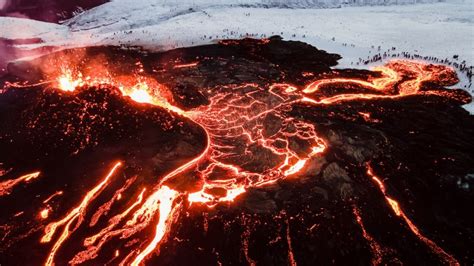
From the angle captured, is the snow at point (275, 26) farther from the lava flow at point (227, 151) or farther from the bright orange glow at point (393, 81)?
the lava flow at point (227, 151)

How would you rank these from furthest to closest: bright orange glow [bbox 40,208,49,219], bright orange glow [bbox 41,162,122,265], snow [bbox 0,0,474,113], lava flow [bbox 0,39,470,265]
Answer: snow [bbox 0,0,474,113], bright orange glow [bbox 40,208,49,219], lava flow [bbox 0,39,470,265], bright orange glow [bbox 41,162,122,265]

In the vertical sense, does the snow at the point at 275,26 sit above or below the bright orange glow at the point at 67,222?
above

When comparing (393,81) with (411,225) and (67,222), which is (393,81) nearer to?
(411,225)

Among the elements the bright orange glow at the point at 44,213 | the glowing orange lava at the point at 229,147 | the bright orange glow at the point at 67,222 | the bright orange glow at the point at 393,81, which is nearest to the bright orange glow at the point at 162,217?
the glowing orange lava at the point at 229,147

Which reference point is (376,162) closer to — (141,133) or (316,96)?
(316,96)

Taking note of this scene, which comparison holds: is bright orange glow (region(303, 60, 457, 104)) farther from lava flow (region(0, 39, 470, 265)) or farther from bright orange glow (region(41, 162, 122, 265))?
bright orange glow (region(41, 162, 122, 265))

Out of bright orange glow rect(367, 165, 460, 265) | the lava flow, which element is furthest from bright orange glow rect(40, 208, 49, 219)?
bright orange glow rect(367, 165, 460, 265)
